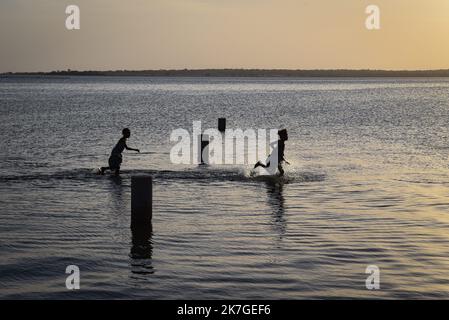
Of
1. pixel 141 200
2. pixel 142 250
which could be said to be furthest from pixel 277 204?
pixel 142 250

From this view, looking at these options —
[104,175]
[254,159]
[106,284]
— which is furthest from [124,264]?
[254,159]

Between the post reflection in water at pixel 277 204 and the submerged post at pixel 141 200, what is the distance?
301cm

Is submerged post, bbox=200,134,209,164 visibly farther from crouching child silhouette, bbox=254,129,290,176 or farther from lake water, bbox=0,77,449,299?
crouching child silhouette, bbox=254,129,290,176

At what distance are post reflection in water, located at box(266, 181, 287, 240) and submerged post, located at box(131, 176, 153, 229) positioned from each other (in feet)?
9.86

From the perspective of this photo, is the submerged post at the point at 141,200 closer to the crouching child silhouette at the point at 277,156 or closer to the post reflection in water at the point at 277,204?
the post reflection in water at the point at 277,204

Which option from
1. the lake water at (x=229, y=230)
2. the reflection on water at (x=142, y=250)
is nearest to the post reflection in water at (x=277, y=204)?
the lake water at (x=229, y=230)

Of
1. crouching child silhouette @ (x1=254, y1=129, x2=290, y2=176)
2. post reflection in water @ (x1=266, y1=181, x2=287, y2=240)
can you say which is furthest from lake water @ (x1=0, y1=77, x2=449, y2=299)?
crouching child silhouette @ (x1=254, y1=129, x2=290, y2=176)

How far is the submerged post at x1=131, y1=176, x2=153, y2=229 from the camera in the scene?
15211mm

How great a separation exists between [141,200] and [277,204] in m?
5.13

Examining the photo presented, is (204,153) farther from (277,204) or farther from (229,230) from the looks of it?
(229,230)
